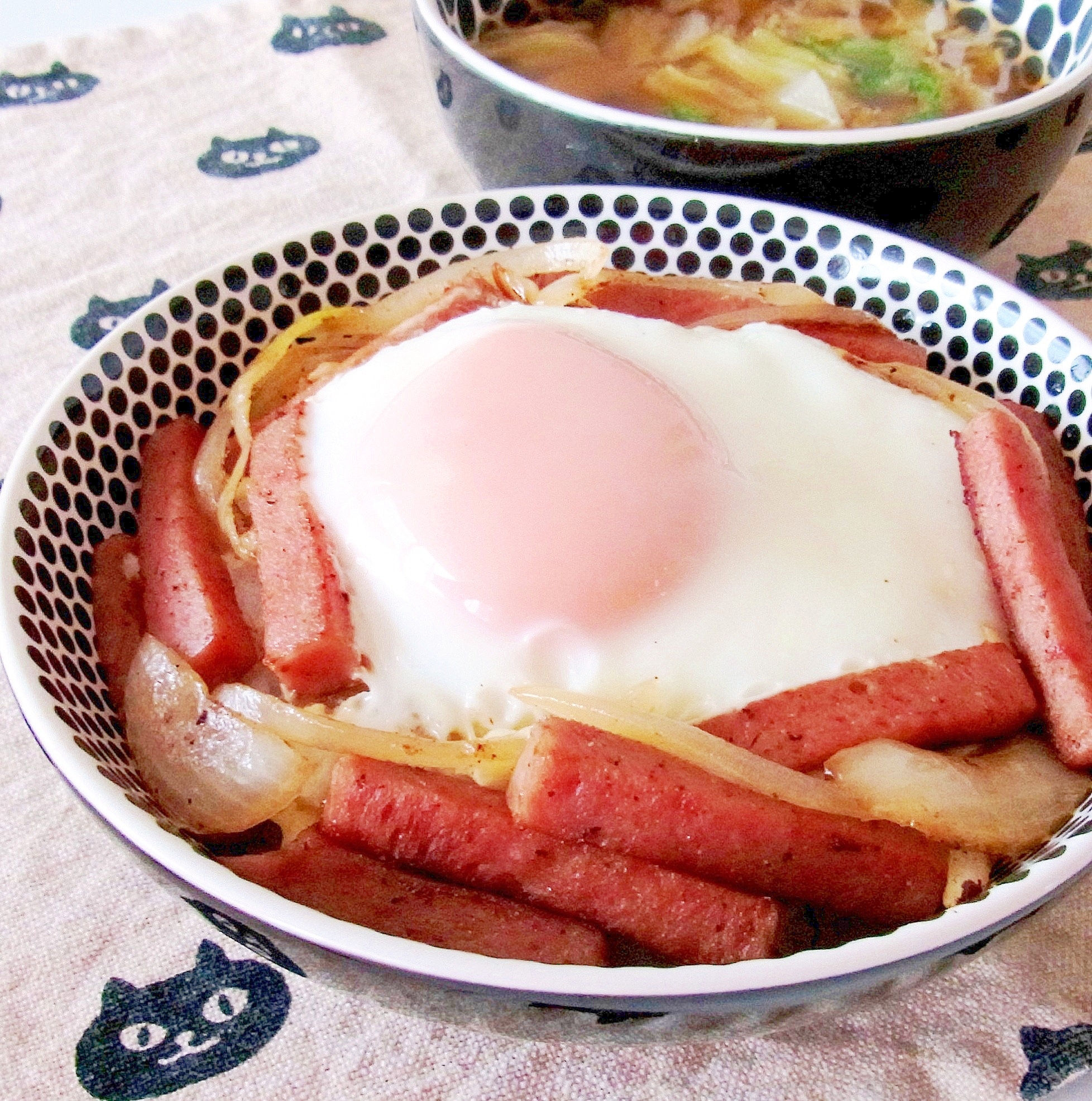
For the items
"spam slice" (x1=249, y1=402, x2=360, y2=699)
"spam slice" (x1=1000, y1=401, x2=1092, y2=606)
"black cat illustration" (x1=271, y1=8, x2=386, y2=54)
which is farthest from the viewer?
"black cat illustration" (x1=271, y1=8, x2=386, y2=54)

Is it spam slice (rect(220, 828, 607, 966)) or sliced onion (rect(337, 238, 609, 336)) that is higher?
sliced onion (rect(337, 238, 609, 336))

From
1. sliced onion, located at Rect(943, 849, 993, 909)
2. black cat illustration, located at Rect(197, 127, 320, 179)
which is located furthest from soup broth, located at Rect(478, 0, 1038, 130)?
sliced onion, located at Rect(943, 849, 993, 909)

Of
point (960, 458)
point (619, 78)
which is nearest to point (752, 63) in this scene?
point (619, 78)

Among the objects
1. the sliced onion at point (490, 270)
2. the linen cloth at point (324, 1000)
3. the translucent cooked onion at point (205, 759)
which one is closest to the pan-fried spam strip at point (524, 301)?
the sliced onion at point (490, 270)

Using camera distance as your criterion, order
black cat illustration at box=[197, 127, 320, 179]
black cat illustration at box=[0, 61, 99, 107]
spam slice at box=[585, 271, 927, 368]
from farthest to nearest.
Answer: black cat illustration at box=[0, 61, 99, 107] < black cat illustration at box=[197, 127, 320, 179] < spam slice at box=[585, 271, 927, 368]

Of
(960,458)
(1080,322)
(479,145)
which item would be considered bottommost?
(1080,322)

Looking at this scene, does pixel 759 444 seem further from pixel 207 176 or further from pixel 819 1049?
pixel 207 176

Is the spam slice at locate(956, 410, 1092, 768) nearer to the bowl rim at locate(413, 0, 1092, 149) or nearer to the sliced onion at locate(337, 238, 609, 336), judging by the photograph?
the bowl rim at locate(413, 0, 1092, 149)
